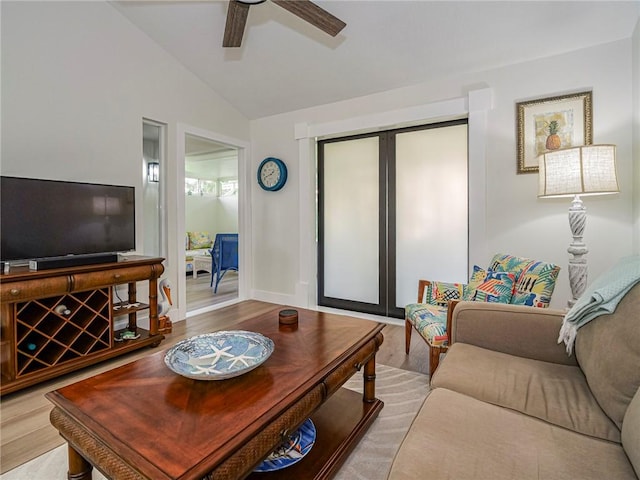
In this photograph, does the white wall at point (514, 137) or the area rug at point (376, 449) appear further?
the white wall at point (514, 137)

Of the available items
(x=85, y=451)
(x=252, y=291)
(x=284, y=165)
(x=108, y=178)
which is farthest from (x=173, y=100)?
(x=85, y=451)

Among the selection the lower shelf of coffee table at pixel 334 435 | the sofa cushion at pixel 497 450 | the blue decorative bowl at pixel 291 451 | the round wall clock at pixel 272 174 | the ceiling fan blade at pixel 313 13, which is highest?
the ceiling fan blade at pixel 313 13

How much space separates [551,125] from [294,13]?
2.11m

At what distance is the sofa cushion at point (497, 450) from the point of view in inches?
31.5

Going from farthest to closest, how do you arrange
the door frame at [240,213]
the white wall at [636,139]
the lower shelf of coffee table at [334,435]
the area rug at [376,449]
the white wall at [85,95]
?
1. the door frame at [240,213]
2. the white wall at [85,95]
3. the white wall at [636,139]
4. the area rug at [376,449]
5. the lower shelf of coffee table at [334,435]

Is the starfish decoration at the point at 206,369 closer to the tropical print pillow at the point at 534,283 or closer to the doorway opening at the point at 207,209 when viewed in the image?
the tropical print pillow at the point at 534,283

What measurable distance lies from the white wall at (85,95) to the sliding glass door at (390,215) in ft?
5.50

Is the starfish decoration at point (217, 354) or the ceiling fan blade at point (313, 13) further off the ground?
the ceiling fan blade at point (313, 13)

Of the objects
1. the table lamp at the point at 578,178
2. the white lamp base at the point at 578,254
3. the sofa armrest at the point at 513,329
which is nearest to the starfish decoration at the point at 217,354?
the sofa armrest at the point at 513,329

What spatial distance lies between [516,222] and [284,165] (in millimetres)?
2527

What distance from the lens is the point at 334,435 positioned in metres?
1.46

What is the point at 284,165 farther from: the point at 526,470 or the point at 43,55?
the point at 526,470

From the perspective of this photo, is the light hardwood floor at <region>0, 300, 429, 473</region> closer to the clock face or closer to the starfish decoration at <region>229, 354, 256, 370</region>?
the starfish decoration at <region>229, 354, 256, 370</region>

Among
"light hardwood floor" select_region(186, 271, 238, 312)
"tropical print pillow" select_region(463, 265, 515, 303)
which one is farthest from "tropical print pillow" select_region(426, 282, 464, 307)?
"light hardwood floor" select_region(186, 271, 238, 312)
